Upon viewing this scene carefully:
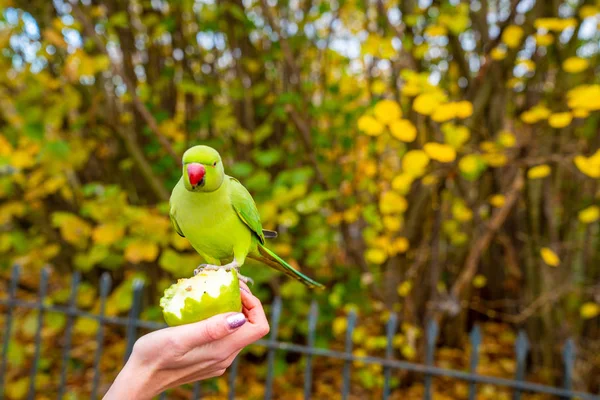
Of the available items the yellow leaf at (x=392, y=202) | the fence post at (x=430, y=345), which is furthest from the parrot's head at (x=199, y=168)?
the yellow leaf at (x=392, y=202)

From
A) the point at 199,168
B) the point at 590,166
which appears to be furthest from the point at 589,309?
the point at 199,168

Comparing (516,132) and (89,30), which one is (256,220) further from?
(516,132)

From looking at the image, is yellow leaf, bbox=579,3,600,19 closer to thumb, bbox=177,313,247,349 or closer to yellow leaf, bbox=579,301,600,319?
yellow leaf, bbox=579,301,600,319

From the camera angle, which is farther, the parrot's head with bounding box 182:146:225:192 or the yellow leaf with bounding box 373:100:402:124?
the yellow leaf with bounding box 373:100:402:124

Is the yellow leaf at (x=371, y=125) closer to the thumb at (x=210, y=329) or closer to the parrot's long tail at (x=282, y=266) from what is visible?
the parrot's long tail at (x=282, y=266)

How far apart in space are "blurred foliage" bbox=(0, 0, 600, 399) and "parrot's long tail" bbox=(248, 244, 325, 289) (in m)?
1.48

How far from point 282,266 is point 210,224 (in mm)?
156

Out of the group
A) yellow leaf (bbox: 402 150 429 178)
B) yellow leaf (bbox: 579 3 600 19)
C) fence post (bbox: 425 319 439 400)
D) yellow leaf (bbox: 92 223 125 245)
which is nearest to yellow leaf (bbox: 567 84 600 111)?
yellow leaf (bbox: 402 150 429 178)

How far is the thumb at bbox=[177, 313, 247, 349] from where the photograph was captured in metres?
0.86

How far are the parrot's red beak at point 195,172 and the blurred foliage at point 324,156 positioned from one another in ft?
5.61

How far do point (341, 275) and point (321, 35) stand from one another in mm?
1919

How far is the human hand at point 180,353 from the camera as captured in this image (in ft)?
2.84

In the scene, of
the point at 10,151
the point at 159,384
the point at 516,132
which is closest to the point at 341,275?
the point at 516,132

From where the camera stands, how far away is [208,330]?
86cm
